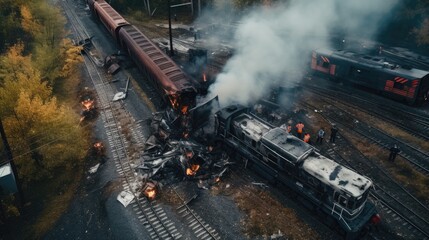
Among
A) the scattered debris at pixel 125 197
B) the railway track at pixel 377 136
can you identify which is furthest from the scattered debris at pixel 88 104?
the railway track at pixel 377 136

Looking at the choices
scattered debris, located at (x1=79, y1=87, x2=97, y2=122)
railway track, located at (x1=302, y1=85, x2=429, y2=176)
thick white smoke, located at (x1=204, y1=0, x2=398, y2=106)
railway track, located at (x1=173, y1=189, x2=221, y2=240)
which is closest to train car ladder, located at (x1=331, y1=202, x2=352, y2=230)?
railway track, located at (x1=173, y1=189, x2=221, y2=240)

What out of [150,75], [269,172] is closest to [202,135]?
[269,172]

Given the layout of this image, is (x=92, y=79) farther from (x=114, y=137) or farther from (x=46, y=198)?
(x=46, y=198)

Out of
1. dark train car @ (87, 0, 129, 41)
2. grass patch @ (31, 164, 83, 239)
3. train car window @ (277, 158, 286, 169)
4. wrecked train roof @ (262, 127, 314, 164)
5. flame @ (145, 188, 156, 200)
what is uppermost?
dark train car @ (87, 0, 129, 41)

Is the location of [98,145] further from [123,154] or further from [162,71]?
[162,71]

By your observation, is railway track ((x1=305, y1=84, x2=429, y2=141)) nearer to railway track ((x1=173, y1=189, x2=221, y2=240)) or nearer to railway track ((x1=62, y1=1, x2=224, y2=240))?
railway track ((x1=173, y1=189, x2=221, y2=240))

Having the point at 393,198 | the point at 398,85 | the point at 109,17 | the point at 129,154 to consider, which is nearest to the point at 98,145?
the point at 129,154
